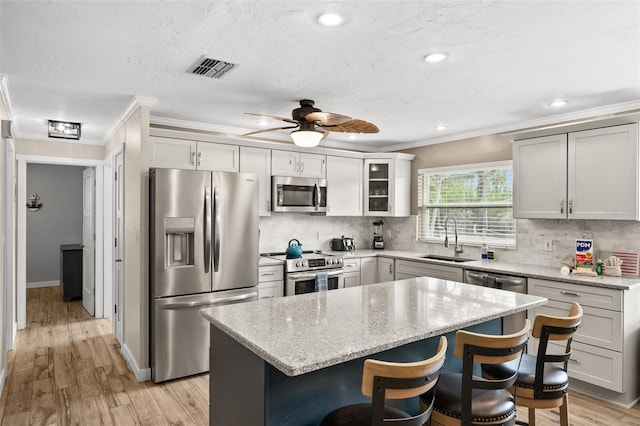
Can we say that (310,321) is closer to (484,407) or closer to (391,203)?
(484,407)

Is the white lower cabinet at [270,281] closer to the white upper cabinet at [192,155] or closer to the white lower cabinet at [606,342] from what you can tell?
the white upper cabinet at [192,155]

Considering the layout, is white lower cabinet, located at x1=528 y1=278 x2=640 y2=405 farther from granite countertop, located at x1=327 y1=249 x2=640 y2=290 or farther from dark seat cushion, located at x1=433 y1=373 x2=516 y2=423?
dark seat cushion, located at x1=433 y1=373 x2=516 y2=423

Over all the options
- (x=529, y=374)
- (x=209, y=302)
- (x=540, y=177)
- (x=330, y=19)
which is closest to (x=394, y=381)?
(x=529, y=374)

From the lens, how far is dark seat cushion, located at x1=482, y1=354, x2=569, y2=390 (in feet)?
6.56

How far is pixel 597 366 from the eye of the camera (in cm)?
321

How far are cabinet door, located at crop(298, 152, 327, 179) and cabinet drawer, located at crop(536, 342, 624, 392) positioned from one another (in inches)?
124

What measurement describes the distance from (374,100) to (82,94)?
245cm

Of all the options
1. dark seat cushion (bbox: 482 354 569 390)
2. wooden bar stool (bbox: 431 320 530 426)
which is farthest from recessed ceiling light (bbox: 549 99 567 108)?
wooden bar stool (bbox: 431 320 530 426)

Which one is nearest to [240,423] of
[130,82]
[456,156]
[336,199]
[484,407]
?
[484,407]

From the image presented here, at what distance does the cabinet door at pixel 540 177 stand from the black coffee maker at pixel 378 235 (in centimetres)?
207

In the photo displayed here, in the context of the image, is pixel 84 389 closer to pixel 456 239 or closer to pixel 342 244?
pixel 342 244

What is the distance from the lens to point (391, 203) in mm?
5465

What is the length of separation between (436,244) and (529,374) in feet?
10.8

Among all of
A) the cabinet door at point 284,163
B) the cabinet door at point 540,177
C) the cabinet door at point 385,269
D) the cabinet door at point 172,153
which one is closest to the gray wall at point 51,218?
the cabinet door at point 172,153
